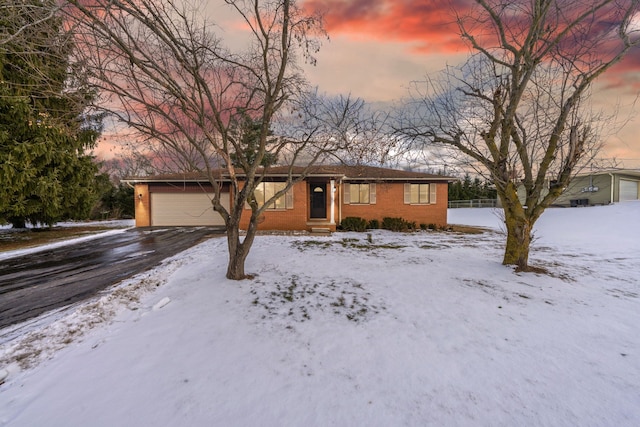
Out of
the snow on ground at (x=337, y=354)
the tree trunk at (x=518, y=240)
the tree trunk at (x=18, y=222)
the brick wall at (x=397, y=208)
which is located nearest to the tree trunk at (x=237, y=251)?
the snow on ground at (x=337, y=354)

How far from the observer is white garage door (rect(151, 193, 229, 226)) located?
52.3 ft

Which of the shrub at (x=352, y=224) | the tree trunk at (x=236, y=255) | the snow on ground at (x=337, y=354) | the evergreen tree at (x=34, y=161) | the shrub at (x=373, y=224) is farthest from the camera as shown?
the shrub at (x=373, y=224)

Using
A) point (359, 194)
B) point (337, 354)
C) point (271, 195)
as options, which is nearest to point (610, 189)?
point (359, 194)

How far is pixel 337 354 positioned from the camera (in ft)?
9.80

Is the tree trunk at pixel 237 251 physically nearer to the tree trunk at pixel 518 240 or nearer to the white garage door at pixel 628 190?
the tree trunk at pixel 518 240

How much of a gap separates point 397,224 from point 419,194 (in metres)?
2.64

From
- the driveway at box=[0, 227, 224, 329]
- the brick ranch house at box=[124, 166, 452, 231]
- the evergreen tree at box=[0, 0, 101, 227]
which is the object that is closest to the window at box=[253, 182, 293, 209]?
the brick ranch house at box=[124, 166, 452, 231]

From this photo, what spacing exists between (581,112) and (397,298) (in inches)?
242

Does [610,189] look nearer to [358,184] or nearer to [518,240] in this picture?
[358,184]

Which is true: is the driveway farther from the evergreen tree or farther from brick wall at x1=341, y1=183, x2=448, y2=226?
brick wall at x1=341, y1=183, x2=448, y2=226

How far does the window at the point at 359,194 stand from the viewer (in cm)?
1509

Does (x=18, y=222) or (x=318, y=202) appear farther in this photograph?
(x=318, y=202)

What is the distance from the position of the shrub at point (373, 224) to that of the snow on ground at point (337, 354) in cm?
904

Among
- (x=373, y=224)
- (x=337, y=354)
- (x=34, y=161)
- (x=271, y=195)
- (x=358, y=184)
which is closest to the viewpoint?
(x=337, y=354)
